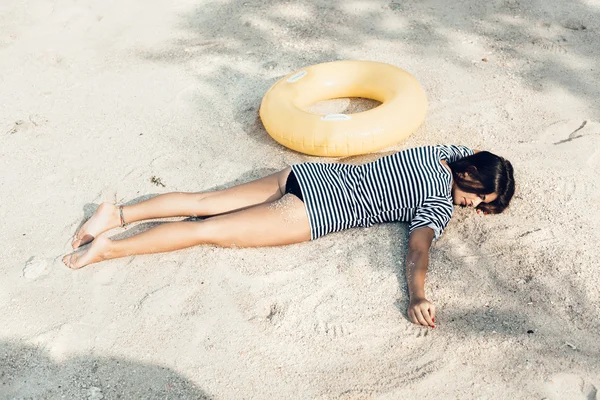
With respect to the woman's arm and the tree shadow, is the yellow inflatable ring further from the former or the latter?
the tree shadow

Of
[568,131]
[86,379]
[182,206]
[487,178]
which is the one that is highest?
[487,178]

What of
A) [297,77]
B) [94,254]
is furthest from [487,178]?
[94,254]

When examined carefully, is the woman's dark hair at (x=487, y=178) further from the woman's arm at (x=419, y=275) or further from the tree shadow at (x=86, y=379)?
the tree shadow at (x=86, y=379)

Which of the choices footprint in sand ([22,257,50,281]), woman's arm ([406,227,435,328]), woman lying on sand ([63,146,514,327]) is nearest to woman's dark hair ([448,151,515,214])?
woman lying on sand ([63,146,514,327])

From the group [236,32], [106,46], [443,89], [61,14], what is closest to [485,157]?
[443,89]

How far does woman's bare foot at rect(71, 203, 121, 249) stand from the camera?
12.4 feet

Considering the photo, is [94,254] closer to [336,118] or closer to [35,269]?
[35,269]

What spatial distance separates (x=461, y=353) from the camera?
3.05 meters

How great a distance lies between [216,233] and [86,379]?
3.40 ft

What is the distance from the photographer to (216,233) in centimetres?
359

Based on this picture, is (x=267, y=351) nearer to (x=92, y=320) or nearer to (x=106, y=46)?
(x=92, y=320)

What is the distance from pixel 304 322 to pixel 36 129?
2933 mm

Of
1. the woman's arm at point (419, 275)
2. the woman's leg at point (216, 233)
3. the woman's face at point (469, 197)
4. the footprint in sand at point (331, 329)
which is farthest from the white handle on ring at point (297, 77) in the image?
the footprint in sand at point (331, 329)

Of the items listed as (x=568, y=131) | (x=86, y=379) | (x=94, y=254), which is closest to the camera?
(x=86, y=379)
